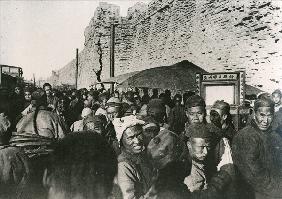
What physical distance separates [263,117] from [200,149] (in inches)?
13.5

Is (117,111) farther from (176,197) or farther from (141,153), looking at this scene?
(176,197)

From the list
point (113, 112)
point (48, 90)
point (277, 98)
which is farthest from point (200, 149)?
point (48, 90)

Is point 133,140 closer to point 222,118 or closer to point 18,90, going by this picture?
point 222,118

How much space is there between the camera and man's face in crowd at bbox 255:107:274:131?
179 cm

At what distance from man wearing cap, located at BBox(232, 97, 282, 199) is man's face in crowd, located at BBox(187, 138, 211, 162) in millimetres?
130

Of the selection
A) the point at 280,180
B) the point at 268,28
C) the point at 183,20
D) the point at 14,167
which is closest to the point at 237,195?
the point at 280,180

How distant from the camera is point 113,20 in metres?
11.6

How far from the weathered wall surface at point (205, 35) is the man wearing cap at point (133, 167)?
377 cm

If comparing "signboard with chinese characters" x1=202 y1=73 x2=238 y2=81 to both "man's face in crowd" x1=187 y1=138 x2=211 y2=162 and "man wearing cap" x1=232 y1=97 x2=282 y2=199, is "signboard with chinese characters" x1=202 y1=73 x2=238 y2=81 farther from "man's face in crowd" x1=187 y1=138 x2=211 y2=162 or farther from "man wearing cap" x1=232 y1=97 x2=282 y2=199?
"man's face in crowd" x1=187 y1=138 x2=211 y2=162

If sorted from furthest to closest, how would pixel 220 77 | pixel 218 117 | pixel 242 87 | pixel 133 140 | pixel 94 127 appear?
pixel 220 77
pixel 242 87
pixel 218 117
pixel 94 127
pixel 133 140

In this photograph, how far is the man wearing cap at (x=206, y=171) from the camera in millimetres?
1647

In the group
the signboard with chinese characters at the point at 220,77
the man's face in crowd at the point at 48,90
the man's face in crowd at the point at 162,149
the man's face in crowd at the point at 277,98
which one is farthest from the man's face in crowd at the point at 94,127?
the man's face in crowd at the point at 48,90

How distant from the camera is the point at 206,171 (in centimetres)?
172

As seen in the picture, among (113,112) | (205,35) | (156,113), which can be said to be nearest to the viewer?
(156,113)
